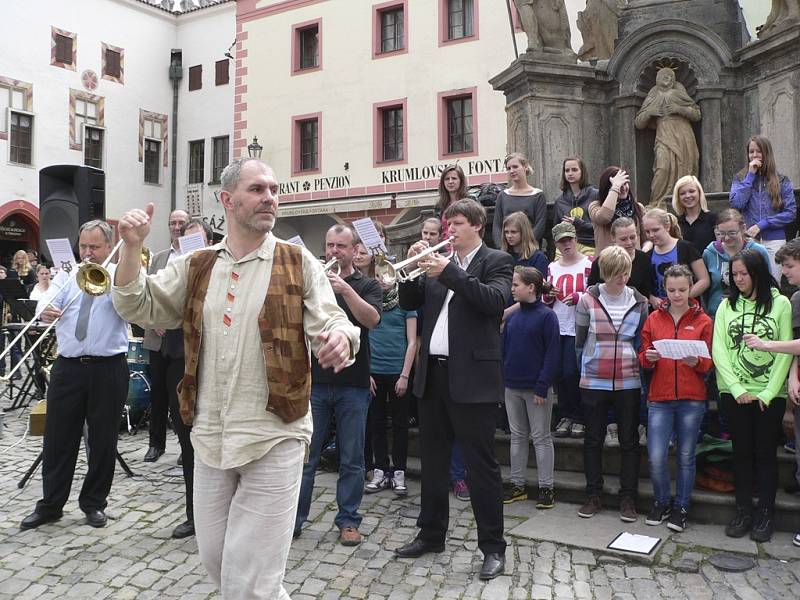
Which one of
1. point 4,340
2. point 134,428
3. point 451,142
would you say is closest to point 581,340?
point 134,428

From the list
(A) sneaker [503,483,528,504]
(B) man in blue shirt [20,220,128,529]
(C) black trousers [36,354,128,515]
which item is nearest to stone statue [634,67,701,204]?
(A) sneaker [503,483,528,504]

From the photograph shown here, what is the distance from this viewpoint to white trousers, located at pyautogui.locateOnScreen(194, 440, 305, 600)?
2939mm

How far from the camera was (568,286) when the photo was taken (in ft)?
21.4

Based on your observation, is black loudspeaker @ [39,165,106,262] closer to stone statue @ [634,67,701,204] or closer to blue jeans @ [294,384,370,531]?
blue jeans @ [294,384,370,531]

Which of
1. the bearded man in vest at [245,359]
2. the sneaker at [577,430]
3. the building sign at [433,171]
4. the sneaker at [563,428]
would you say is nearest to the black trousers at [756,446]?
the sneaker at [577,430]

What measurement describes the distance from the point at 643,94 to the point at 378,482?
6.36 metres

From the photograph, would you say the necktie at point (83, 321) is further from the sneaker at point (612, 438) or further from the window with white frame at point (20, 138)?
the window with white frame at point (20, 138)

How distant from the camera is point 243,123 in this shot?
86.5ft

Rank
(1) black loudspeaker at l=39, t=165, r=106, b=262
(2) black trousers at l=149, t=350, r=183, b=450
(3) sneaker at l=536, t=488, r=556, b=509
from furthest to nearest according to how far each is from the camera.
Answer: (1) black loudspeaker at l=39, t=165, r=106, b=262, (2) black trousers at l=149, t=350, r=183, b=450, (3) sneaker at l=536, t=488, r=556, b=509

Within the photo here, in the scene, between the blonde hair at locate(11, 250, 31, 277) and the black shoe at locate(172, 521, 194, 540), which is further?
the blonde hair at locate(11, 250, 31, 277)

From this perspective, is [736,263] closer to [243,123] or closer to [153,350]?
[153,350]

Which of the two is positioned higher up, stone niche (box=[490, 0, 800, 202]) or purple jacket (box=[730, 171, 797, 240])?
stone niche (box=[490, 0, 800, 202])

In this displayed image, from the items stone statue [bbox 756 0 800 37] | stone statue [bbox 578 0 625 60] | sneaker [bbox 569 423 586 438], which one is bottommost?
sneaker [bbox 569 423 586 438]

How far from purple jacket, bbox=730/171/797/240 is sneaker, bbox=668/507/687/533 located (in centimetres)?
303
